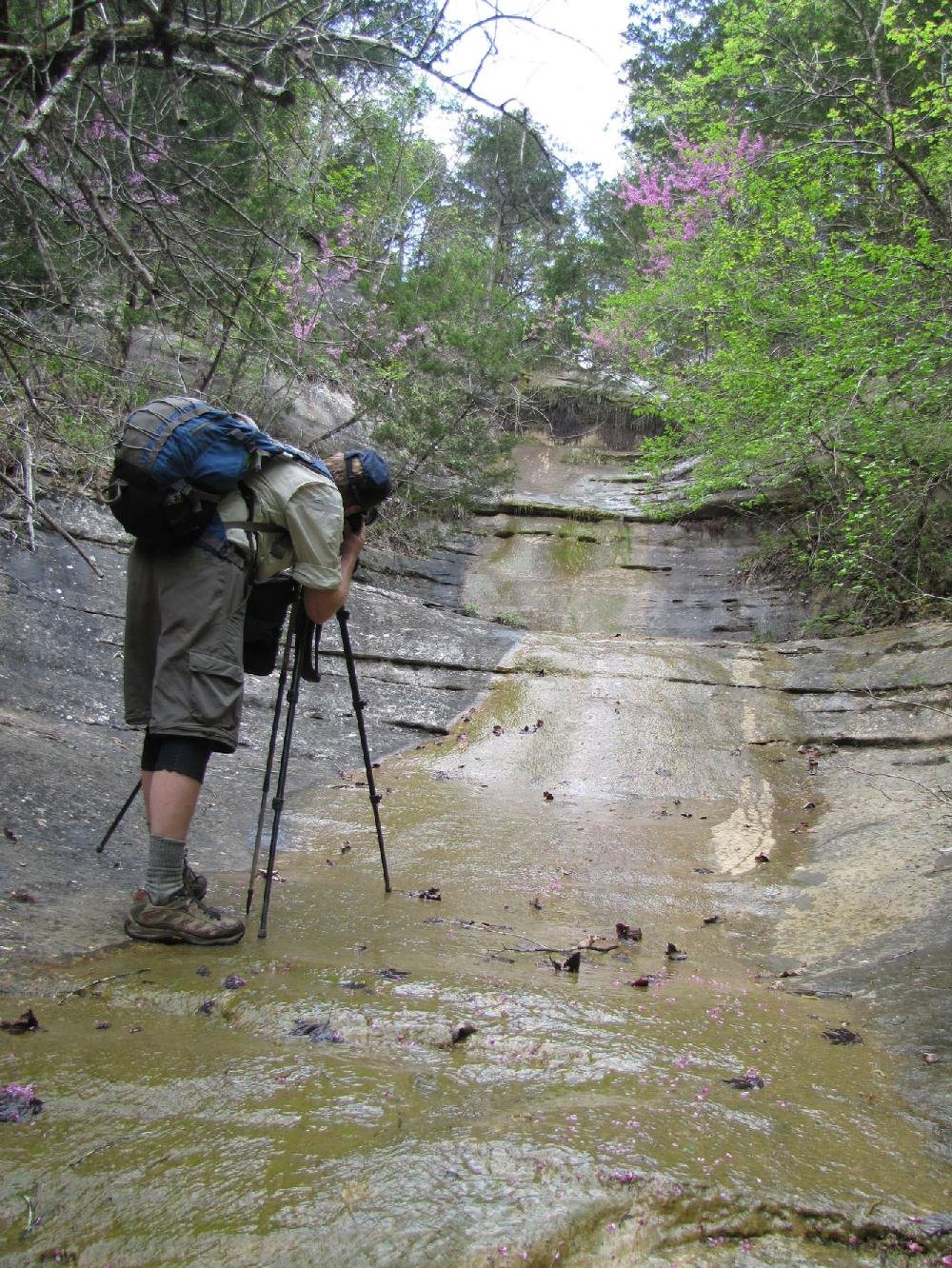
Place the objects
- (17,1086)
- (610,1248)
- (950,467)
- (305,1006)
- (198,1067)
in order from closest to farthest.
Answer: (610,1248), (17,1086), (198,1067), (305,1006), (950,467)

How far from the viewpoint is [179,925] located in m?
2.65

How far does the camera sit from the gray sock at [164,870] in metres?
2.69

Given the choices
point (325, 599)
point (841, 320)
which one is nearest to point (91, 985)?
point (325, 599)

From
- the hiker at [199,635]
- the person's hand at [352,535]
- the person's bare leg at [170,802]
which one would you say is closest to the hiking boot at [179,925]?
the hiker at [199,635]

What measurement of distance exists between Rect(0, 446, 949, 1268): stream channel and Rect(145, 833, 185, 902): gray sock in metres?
0.20

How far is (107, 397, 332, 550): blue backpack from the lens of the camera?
8.90ft

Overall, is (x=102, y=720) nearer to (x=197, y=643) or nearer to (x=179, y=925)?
(x=197, y=643)

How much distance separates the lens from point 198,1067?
5.97 feet

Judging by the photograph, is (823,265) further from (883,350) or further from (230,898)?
(230,898)

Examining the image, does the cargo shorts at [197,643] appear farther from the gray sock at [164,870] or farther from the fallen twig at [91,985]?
the fallen twig at [91,985]

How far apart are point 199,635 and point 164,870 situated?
75 cm

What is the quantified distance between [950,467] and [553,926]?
6.83 metres

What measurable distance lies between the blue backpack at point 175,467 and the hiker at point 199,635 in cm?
5

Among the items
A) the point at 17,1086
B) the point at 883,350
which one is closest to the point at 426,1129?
the point at 17,1086
